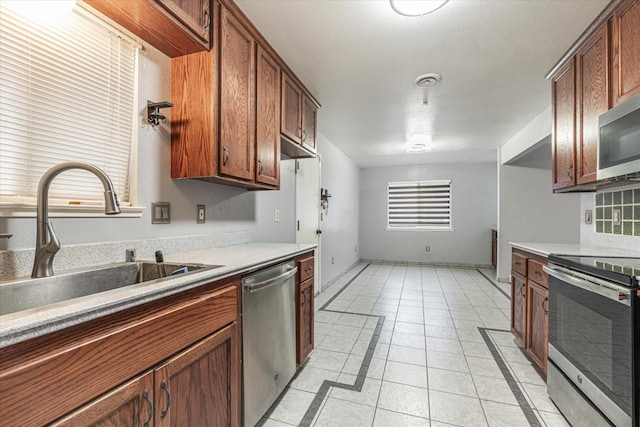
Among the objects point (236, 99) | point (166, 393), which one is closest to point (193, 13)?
point (236, 99)

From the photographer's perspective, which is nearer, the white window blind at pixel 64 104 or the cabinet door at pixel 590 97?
the white window blind at pixel 64 104

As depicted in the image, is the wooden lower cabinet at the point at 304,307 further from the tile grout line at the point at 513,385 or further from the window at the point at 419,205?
the window at the point at 419,205

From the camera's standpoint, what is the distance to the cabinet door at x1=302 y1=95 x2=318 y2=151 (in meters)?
2.65

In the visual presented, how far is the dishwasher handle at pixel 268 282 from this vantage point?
1408mm

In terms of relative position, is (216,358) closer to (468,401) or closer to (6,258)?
(6,258)

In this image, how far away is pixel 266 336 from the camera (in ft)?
5.15

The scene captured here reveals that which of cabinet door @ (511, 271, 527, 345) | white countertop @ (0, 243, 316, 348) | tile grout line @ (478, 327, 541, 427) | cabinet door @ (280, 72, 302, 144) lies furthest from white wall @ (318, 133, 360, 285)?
white countertop @ (0, 243, 316, 348)

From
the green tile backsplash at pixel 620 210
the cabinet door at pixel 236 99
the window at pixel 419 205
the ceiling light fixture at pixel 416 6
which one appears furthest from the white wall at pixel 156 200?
the window at pixel 419 205

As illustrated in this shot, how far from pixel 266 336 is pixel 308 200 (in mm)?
2378

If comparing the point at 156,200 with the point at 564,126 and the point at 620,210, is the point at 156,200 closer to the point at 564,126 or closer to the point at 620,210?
the point at 564,126

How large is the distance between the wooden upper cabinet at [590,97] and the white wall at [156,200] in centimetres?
242

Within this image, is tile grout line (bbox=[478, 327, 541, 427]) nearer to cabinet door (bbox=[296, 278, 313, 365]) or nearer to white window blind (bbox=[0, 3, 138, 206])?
cabinet door (bbox=[296, 278, 313, 365])

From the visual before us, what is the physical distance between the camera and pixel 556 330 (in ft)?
5.61

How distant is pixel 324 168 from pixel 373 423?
3.32 meters
